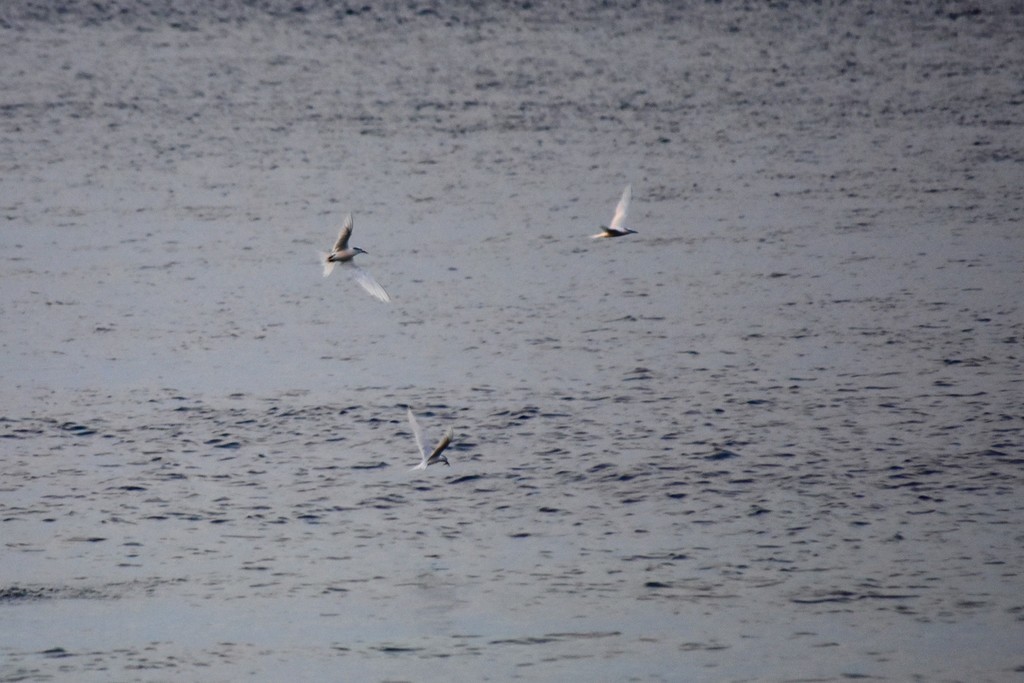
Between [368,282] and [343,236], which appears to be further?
[343,236]

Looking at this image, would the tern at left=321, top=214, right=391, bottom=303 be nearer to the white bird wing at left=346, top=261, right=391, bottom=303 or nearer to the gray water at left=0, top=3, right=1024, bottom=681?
the white bird wing at left=346, top=261, right=391, bottom=303

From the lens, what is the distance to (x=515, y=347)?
71.5ft

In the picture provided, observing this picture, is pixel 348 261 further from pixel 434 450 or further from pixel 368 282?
pixel 434 450

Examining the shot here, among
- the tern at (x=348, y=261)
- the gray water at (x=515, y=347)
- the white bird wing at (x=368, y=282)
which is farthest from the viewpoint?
the tern at (x=348, y=261)

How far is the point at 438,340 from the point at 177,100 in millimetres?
12153

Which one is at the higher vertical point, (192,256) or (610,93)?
(610,93)

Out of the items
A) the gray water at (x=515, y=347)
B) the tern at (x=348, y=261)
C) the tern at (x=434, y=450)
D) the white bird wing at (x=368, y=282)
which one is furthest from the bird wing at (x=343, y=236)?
the gray water at (x=515, y=347)

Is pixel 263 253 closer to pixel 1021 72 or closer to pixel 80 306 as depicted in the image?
pixel 80 306

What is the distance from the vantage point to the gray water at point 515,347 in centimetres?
1533

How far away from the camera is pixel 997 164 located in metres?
28.0

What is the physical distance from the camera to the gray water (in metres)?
15.3

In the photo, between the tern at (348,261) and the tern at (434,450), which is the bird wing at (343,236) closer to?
the tern at (348,261)

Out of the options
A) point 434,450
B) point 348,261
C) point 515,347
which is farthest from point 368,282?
point 515,347

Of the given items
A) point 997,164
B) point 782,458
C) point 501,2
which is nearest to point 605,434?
point 782,458
